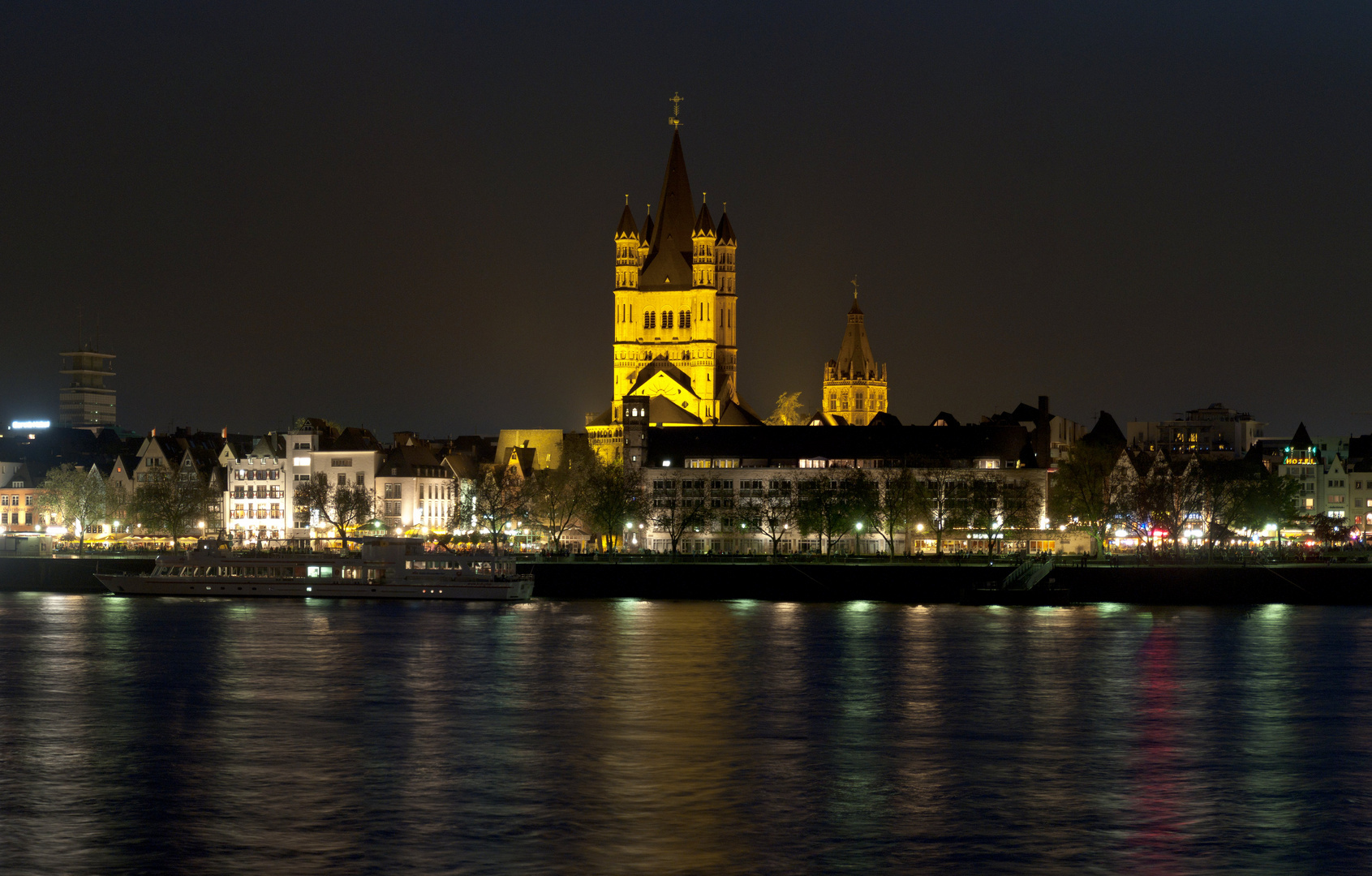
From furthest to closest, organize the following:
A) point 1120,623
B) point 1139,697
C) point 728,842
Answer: point 1120,623
point 1139,697
point 728,842

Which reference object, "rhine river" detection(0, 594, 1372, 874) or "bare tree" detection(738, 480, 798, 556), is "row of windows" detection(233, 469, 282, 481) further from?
"rhine river" detection(0, 594, 1372, 874)

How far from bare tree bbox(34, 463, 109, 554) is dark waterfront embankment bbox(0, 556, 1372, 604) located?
102ft

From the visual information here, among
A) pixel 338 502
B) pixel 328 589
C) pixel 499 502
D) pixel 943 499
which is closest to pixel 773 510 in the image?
pixel 943 499

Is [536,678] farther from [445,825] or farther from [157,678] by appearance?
[445,825]

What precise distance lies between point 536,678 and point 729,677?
7185 mm

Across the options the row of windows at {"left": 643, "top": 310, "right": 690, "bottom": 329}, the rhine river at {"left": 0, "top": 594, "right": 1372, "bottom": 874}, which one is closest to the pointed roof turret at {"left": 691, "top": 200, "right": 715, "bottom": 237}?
the row of windows at {"left": 643, "top": 310, "right": 690, "bottom": 329}

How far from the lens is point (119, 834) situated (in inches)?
1560

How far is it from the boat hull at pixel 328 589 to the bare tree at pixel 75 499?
114 feet

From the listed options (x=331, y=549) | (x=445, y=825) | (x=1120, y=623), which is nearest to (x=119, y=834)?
(x=445, y=825)

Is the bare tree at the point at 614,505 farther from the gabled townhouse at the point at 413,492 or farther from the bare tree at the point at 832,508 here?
the gabled townhouse at the point at 413,492

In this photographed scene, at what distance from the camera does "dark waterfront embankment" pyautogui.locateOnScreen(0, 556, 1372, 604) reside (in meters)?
111

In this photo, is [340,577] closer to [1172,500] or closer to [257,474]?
[257,474]

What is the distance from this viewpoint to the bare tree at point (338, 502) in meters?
149

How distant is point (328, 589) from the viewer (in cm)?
11581
